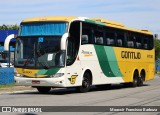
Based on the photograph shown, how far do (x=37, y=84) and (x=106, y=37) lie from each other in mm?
5570

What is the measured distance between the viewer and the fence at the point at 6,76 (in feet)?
90.4

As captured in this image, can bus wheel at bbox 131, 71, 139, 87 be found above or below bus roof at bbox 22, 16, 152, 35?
below

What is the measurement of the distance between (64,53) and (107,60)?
16.4 ft

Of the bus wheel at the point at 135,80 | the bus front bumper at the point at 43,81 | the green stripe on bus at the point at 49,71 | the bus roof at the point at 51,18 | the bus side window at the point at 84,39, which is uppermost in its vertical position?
the bus roof at the point at 51,18

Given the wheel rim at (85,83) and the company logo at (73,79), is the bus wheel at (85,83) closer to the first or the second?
the wheel rim at (85,83)

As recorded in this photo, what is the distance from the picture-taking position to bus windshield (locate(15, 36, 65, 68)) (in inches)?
776

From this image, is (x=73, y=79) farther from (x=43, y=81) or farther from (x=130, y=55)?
(x=130, y=55)

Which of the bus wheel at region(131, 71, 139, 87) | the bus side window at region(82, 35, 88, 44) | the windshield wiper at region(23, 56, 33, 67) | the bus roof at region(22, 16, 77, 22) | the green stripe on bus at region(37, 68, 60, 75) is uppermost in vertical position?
the bus roof at region(22, 16, 77, 22)

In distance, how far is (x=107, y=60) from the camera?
952 inches

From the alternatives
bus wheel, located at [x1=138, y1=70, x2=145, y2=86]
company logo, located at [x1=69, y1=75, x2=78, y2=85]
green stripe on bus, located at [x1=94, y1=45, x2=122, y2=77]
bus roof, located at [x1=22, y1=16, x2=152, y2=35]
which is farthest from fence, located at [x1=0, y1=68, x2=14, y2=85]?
bus wheel, located at [x1=138, y1=70, x2=145, y2=86]

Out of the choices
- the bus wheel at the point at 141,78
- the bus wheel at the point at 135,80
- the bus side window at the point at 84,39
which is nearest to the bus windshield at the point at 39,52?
→ the bus side window at the point at 84,39

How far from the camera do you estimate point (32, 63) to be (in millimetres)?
20031

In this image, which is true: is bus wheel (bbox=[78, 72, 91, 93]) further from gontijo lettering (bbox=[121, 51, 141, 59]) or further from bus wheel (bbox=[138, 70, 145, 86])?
bus wheel (bbox=[138, 70, 145, 86])

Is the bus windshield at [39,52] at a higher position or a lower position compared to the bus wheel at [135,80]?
higher
